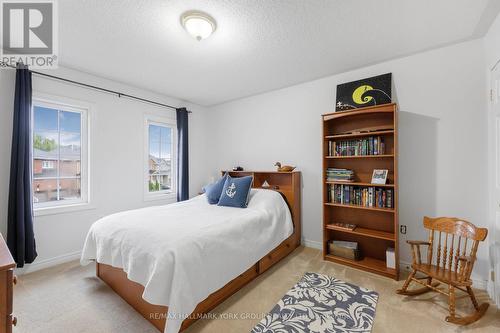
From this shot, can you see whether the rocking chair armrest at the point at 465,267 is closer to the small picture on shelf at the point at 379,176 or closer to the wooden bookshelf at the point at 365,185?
the wooden bookshelf at the point at 365,185

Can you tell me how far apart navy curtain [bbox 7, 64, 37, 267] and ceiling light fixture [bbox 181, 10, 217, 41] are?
78.7 inches

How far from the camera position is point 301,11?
181 centimetres

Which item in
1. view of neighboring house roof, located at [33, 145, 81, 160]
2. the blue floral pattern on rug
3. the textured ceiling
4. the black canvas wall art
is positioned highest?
the textured ceiling

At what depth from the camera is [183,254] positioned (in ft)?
5.22

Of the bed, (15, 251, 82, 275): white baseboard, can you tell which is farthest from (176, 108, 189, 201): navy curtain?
(15, 251, 82, 275): white baseboard

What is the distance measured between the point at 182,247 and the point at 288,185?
2081mm

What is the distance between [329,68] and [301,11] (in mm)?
1214

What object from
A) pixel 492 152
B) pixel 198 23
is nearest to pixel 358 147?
pixel 492 152

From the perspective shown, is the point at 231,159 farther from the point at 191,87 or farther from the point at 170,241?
the point at 170,241

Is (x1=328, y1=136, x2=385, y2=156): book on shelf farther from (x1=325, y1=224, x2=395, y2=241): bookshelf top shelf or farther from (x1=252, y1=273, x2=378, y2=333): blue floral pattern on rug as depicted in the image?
(x1=252, y1=273, x2=378, y2=333): blue floral pattern on rug

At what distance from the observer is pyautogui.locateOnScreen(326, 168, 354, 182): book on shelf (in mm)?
2760

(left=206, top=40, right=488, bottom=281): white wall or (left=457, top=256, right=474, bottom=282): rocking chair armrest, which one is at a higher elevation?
(left=206, top=40, right=488, bottom=281): white wall

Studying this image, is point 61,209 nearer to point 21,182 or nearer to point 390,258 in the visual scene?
point 21,182

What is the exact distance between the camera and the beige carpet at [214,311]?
65.5 inches
